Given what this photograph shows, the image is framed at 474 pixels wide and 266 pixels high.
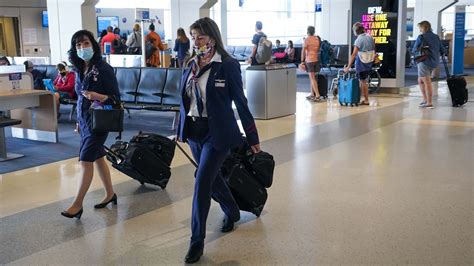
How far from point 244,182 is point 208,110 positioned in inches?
40.0

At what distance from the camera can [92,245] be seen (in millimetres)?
4199

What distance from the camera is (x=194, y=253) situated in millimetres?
3848

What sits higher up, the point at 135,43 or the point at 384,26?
the point at 384,26

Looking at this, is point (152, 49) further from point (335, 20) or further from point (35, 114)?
point (335, 20)

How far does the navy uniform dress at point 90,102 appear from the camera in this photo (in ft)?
15.4

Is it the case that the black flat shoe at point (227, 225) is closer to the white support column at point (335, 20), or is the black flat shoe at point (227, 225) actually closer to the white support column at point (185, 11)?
the white support column at point (185, 11)

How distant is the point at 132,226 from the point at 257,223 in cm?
100

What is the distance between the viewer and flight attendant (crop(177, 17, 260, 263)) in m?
3.70

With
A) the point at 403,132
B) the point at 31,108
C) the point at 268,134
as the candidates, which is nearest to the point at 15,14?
the point at 31,108

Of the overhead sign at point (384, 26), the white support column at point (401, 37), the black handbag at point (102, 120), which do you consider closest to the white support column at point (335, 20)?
the overhead sign at point (384, 26)

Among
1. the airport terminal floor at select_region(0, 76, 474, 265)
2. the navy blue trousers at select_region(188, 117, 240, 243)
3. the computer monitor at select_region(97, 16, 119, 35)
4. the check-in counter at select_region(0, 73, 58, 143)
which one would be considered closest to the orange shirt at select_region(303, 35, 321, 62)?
the airport terminal floor at select_region(0, 76, 474, 265)

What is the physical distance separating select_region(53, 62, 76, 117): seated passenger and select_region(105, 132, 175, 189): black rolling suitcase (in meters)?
5.37

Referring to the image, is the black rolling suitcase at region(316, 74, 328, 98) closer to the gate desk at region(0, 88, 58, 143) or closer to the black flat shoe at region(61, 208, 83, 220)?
the gate desk at region(0, 88, 58, 143)

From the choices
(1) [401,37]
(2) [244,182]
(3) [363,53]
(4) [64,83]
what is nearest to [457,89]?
(3) [363,53]
